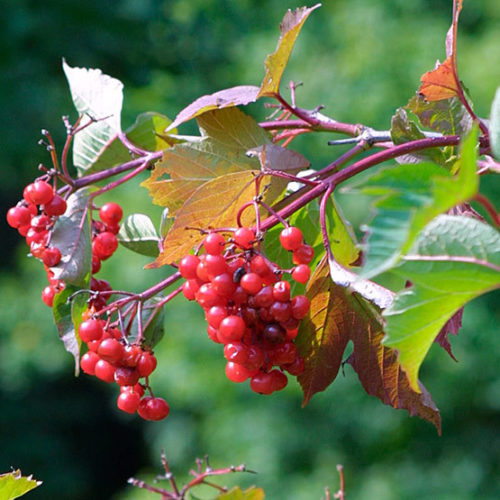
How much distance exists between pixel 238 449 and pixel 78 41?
2984 mm

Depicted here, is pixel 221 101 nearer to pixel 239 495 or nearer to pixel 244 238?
pixel 244 238

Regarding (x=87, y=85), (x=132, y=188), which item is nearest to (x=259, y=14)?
(x=132, y=188)

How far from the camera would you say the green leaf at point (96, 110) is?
78 cm

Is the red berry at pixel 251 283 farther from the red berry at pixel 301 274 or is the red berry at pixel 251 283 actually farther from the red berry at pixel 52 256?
the red berry at pixel 52 256

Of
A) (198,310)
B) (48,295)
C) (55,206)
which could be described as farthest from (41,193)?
(198,310)

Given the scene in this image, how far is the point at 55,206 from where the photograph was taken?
0.70 metres

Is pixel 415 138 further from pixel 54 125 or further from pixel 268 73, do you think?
pixel 54 125

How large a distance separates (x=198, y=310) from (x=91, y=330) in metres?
3.00

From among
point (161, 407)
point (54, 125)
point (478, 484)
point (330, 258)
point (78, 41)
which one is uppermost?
point (330, 258)

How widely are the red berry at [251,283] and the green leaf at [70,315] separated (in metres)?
0.21

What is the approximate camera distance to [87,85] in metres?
0.80

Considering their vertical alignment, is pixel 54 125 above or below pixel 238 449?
above

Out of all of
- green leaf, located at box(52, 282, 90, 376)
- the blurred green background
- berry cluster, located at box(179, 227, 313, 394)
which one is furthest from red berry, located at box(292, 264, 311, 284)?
the blurred green background

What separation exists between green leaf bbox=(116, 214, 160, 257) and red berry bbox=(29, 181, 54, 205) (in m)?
0.09
